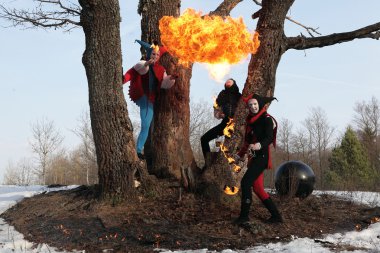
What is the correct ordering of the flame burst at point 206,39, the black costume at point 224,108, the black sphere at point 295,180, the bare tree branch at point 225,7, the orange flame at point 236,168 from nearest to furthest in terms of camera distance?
the orange flame at point 236,168 < the flame burst at point 206,39 < the black costume at point 224,108 < the black sphere at point 295,180 < the bare tree branch at point 225,7

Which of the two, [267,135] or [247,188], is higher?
[267,135]

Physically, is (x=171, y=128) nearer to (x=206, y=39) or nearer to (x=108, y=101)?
(x=108, y=101)

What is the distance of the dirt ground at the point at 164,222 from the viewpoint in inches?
217

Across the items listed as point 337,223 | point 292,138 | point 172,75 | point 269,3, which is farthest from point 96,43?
point 292,138

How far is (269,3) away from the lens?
7.89 metres

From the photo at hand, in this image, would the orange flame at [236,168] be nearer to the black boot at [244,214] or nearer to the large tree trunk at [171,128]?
the large tree trunk at [171,128]

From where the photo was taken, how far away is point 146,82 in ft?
26.2

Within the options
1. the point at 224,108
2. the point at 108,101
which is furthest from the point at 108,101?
the point at 224,108

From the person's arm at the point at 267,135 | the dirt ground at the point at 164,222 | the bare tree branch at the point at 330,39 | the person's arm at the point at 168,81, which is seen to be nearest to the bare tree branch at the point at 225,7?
the bare tree branch at the point at 330,39

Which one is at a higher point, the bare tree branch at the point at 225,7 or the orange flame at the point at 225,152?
the bare tree branch at the point at 225,7

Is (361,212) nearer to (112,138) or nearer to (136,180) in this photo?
(136,180)

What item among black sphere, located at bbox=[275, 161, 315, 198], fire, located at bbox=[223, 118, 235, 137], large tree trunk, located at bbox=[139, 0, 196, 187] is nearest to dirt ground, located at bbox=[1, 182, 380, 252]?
black sphere, located at bbox=[275, 161, 315, 198]

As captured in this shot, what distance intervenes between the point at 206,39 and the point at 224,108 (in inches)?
58.4

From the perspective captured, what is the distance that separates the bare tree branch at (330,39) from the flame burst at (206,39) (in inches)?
38.5
